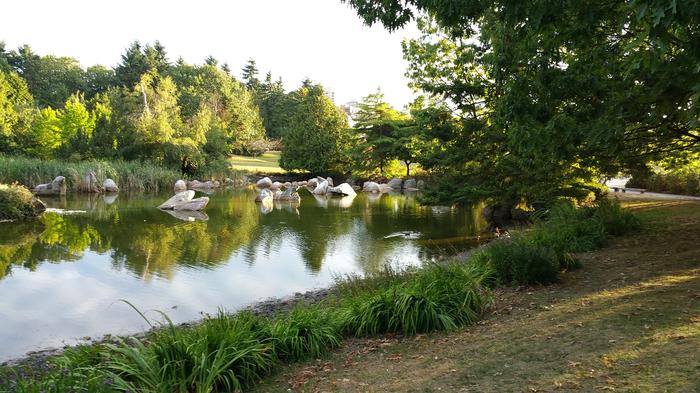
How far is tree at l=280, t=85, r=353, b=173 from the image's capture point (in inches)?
1688

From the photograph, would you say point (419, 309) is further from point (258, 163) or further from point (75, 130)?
point (258, 163)

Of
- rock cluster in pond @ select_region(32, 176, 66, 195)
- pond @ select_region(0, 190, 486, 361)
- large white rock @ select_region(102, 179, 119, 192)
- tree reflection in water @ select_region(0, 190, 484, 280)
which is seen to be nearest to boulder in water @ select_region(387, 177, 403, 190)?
tree reflection in water @ select_region(0, 190, 484, 280)

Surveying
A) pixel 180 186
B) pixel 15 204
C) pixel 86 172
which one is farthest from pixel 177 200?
pixel 86 172

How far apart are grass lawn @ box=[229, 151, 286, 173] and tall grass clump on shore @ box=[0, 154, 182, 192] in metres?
11.6

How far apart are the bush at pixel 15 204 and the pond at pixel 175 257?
867 mm

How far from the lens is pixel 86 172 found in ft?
97.6

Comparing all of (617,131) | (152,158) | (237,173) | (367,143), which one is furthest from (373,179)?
(617,131)

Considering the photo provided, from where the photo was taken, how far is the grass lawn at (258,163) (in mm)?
46784

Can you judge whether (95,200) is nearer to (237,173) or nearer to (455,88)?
(237,173)

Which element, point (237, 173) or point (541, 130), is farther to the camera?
point (237, 173)

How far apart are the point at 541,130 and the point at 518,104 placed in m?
0.51

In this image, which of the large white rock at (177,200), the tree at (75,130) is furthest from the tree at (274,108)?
the large white rock at (177,200)

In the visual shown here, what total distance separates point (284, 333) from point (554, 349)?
2.55 meters

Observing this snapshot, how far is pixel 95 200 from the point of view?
85.0 ft
